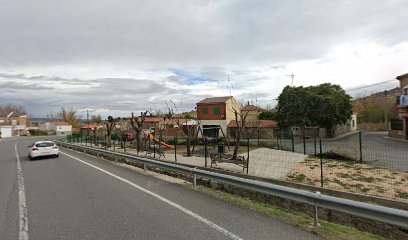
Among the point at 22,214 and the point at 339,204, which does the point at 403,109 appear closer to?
the point at 339,204

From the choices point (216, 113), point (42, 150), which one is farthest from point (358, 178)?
point (216, 113)

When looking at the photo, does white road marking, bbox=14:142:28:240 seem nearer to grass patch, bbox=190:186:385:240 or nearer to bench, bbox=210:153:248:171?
grass patch, bbox=190:186:385:240

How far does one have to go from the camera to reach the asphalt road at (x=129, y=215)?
508cm

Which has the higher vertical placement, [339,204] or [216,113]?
[216,113]

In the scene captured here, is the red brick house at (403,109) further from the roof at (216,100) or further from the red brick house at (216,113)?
the roof at (216,100)

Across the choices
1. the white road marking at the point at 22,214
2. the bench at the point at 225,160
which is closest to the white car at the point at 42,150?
the white road marking at the point at 22,214

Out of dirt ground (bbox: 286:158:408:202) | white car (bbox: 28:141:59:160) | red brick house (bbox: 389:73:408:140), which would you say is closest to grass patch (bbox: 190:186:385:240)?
dirt ground (bbox: 286:158:408:202)

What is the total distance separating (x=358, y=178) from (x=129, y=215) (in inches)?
392

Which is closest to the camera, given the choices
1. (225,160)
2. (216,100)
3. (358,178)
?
(358,178)

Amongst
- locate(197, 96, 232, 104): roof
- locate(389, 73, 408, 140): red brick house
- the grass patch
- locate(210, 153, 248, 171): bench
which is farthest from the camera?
locate(197, 96, 232, 104): roof

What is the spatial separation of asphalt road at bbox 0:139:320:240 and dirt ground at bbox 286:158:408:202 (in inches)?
237

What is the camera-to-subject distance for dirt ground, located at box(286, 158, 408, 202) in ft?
33.7

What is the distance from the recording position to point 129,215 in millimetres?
6168

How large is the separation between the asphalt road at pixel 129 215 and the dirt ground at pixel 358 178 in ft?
19.8
